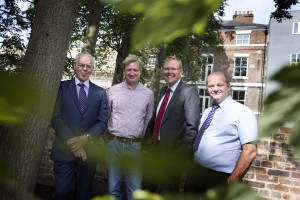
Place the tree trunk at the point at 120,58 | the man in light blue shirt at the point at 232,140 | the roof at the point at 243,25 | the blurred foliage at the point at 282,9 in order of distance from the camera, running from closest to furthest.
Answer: the man in light blue shirt at the point at 232,140 < the blurred foliage at the point at 282,9 < the tree trunk at the point at 120,58 < the roof at the point at 243,25

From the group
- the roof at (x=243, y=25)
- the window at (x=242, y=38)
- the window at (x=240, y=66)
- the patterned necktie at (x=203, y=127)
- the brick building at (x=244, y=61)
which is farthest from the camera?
the roof at (x=243, y=25)

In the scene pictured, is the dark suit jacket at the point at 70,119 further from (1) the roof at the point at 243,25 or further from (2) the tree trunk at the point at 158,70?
(1) the roof at the point at 243,25

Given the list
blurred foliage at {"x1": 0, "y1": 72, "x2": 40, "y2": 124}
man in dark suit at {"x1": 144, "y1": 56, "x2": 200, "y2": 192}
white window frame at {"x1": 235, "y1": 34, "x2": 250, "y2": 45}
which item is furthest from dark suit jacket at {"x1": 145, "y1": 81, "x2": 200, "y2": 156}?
white window frame at {"x1": 235, "y1": 34, "x2": 250, "y2": 45}

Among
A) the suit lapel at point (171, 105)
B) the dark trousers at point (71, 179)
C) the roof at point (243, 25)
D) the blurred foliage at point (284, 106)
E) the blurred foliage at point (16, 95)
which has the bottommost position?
the dark trousers at point (71, 179)

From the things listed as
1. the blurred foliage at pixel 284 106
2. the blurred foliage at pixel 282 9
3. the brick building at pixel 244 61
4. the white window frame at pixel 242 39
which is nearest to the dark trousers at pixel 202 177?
the blurred foliage at pixel 284 106

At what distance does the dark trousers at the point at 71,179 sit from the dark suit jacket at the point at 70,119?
0.08 metres

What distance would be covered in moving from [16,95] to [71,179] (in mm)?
3014

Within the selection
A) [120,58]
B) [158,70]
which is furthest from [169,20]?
[158,70]

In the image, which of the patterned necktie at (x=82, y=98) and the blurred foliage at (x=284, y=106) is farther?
the patterned necktie at (x=82, y=98)

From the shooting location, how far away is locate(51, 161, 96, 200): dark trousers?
305 centimetres

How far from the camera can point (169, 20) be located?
35 cm

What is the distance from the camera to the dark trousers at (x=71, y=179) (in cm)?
305

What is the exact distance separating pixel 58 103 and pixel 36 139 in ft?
1.27

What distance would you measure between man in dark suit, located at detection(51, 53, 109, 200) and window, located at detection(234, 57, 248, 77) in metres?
27.1
